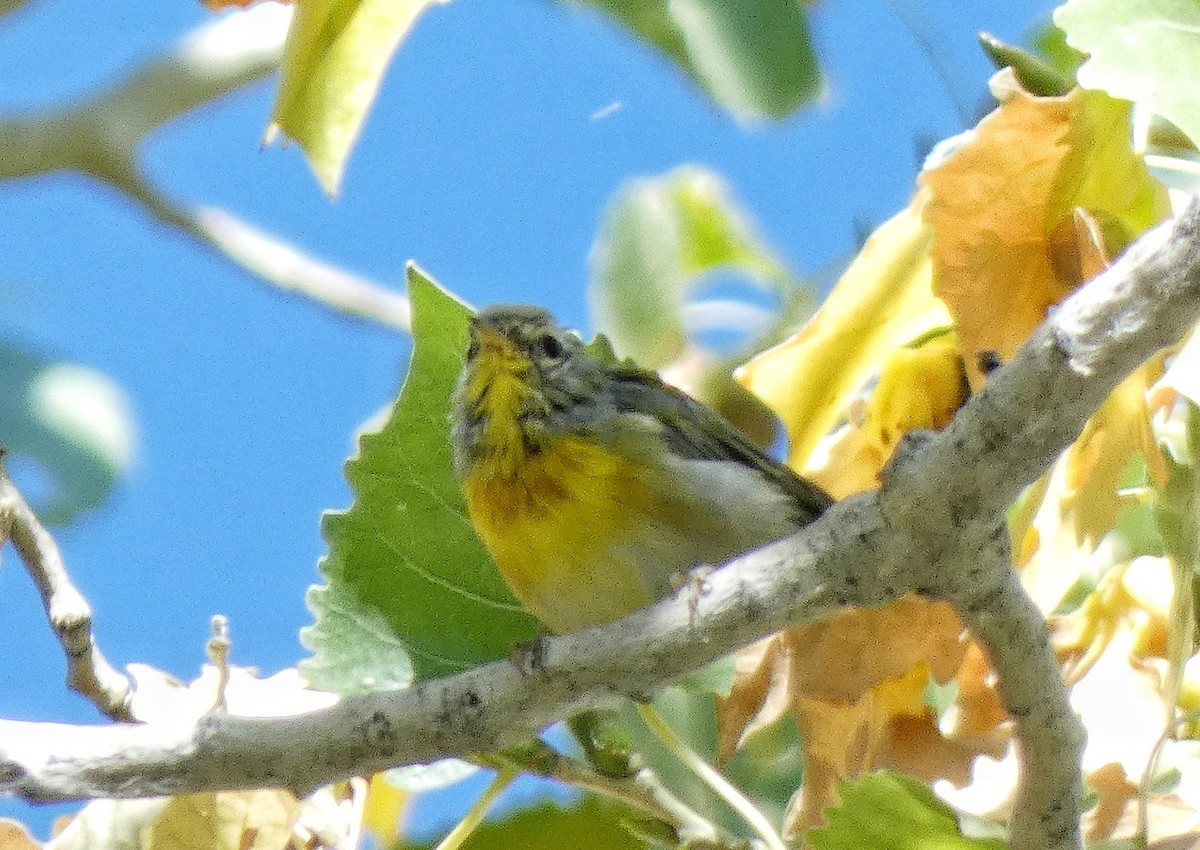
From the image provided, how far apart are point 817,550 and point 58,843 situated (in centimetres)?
93

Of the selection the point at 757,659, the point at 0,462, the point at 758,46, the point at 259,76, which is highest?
the point at 259,76

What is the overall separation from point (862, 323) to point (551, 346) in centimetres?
78

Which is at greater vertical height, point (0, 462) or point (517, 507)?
point (0, 462)

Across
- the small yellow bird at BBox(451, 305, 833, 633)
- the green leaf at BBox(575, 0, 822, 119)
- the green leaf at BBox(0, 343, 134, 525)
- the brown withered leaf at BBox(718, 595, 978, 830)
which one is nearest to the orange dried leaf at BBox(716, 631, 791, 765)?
the brown withered leaf at BBox(718, 595, 978, 830)

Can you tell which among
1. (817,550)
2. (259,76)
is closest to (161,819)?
(817,550)

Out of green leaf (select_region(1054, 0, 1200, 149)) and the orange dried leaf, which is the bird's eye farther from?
green leaf (select_region(1054, 0, 1200, 149))

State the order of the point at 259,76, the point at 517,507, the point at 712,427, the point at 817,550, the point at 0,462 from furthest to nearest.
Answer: the point at 259,76, the point at 712,427, the point at 517,507, the point at 0,462, the point at 817,550

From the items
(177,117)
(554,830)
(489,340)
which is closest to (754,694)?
(554,830)

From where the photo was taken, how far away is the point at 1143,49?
156 cm

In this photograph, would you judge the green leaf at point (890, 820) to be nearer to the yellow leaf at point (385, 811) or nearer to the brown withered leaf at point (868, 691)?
the brown withered leaf at point (868, 691)

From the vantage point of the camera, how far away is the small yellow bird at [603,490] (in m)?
2.10

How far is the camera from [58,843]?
67.2 inches

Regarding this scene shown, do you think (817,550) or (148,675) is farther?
(148,675)

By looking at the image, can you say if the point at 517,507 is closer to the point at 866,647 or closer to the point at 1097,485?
the point at 866,647
